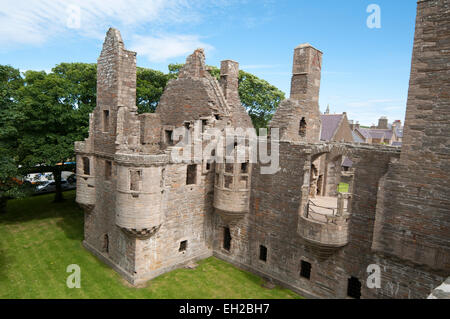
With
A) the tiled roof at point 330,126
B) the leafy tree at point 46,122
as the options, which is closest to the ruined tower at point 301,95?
the leafy tree at point 46,122

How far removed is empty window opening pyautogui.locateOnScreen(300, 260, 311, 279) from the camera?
1560 cm

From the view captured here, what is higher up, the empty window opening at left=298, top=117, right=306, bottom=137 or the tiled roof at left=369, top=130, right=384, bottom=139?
the tiled roof at left=369, top=130, right=384, bottom=139

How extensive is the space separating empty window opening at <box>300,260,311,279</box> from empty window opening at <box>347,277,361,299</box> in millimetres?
2065

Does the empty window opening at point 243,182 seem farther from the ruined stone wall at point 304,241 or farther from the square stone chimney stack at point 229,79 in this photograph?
the square stone chimney stack at point 229,79

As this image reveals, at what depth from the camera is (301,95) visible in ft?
55.5

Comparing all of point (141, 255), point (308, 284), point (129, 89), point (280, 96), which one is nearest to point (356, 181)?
point (308, 284)

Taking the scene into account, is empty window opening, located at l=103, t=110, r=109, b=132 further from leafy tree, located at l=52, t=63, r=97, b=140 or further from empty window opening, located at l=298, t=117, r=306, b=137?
empty window opening, located at l=298, t=117, r=306, b=137

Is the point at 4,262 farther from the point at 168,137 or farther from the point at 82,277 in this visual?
the point at 168,137

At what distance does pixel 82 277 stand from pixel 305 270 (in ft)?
41.6

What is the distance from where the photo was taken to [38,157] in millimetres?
24375

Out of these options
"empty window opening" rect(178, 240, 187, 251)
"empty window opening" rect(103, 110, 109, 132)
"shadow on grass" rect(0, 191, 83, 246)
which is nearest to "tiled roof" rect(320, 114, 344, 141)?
"empty window opening" rect(178, 240, 187, 251)

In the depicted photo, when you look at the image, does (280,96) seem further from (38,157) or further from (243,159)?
(38,157)

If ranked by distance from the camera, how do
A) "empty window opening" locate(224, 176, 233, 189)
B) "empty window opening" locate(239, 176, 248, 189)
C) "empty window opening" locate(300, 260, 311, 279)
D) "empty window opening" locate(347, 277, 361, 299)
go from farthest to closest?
"empty window opening" locate(224, 176, 233, 189)
"empty window opening" locate(239, 176, 248, 189)
"empty window opening" locate(300, 260, 311, 279)
"empty window opening" locate(347, 277, 361, 299)

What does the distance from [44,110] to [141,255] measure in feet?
53.7
